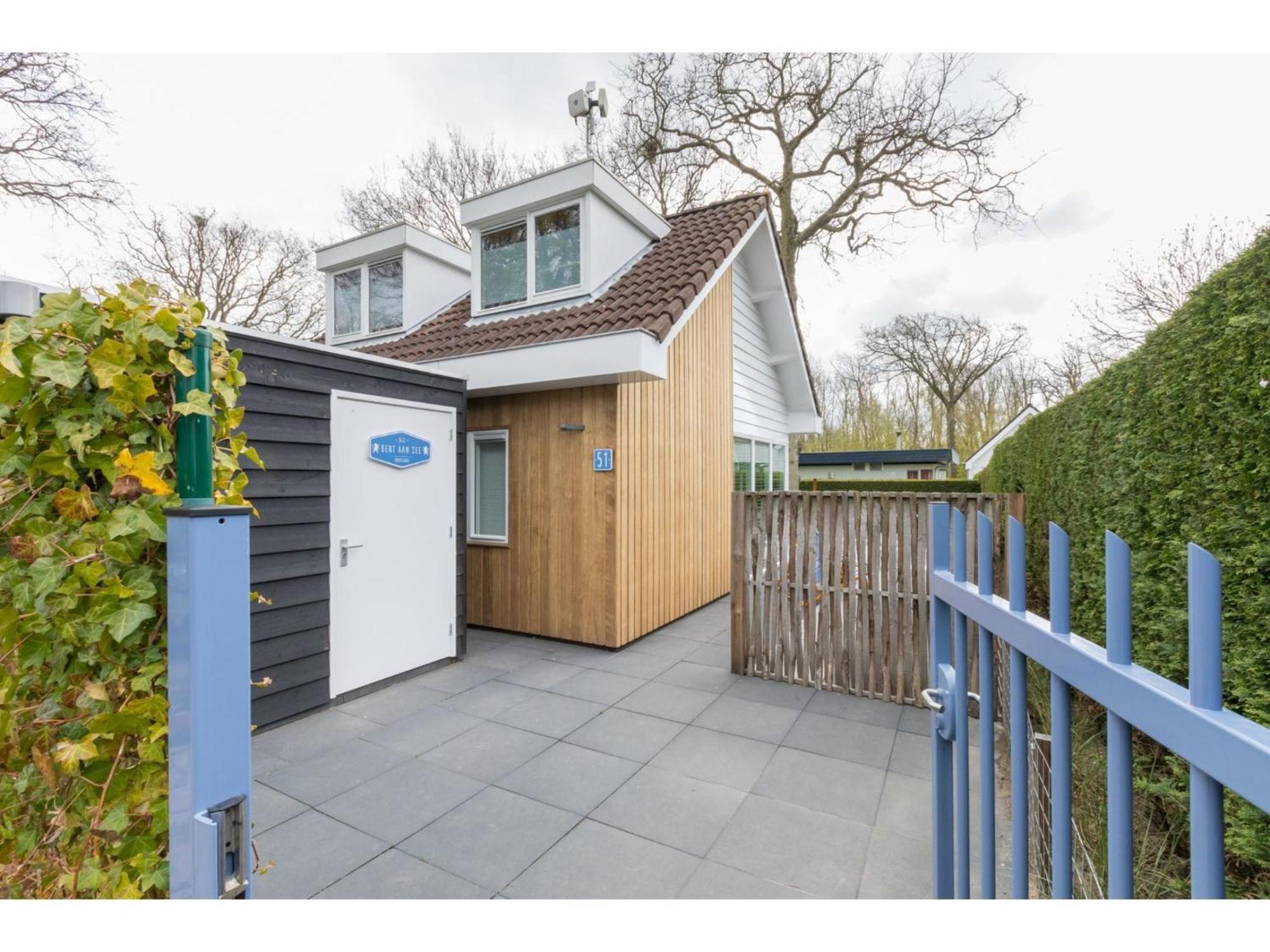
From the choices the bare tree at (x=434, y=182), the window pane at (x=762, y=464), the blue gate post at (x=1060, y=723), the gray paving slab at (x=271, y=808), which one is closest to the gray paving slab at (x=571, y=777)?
the gray paving slab at (x=271, y=808)

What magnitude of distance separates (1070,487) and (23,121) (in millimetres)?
13705

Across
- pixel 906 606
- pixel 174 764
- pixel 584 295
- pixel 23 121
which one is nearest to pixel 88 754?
pixel 174 764

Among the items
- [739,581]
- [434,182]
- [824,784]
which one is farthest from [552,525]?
[434,182]

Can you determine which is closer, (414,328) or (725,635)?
(725,635)

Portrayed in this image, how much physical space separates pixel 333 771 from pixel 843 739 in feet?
10.5

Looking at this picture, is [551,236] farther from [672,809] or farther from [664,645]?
[672,809]

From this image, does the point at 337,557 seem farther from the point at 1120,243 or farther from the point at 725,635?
the point at 1120,243

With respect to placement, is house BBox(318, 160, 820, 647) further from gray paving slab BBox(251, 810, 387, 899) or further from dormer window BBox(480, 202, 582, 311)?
gray paving slab BBox(251, 810, 387, 899)

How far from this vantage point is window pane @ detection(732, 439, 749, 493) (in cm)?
856

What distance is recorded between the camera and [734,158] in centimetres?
1260

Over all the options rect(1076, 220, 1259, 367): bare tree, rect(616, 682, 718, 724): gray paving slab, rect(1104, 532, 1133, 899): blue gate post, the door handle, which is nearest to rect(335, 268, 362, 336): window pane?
the door handle

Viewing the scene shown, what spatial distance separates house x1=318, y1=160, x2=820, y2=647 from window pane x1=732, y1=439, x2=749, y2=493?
7.6 inches

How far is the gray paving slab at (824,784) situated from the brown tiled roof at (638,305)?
3.52m

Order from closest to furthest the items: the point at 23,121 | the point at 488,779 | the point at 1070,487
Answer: the point at 488,779 < the point at 1070,487 < the point at 23,121
